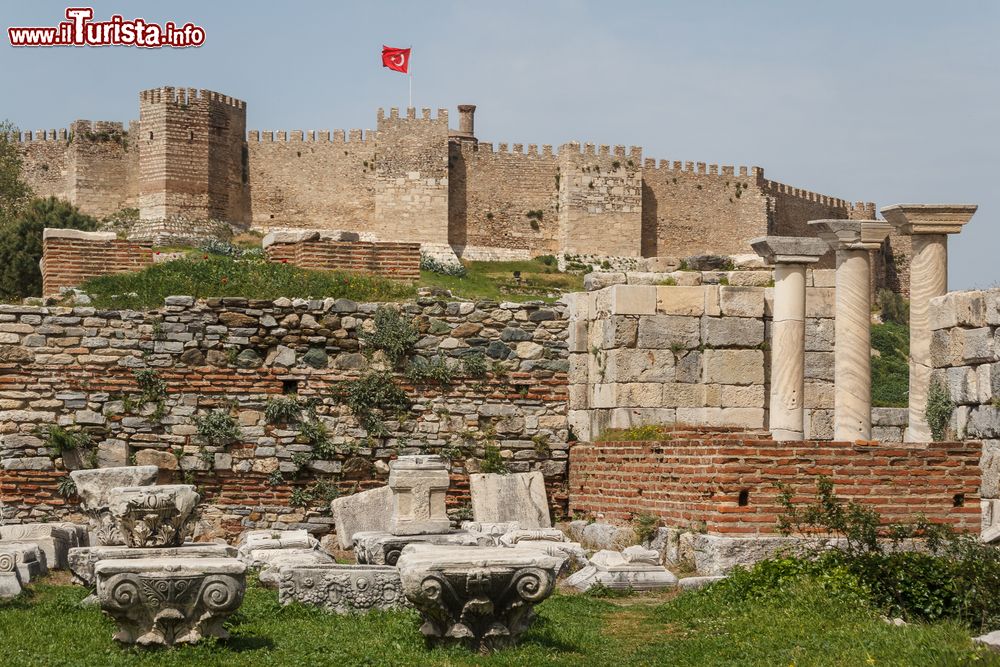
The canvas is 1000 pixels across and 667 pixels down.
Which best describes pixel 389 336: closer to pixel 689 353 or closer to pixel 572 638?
pixel 689 353

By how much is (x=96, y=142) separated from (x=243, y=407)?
42.9 meters

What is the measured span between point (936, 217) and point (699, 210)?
47.6 metres

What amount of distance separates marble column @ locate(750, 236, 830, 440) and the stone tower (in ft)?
135

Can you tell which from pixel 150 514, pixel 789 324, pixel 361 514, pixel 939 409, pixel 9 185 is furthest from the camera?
pixel 9 185

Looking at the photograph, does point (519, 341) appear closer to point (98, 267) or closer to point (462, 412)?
point (462, 412)

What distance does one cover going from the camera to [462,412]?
17.5 metres

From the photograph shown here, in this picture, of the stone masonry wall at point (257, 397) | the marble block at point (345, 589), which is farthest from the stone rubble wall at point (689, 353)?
the marble block at point (345, 589)

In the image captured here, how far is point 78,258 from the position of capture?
70.6ft

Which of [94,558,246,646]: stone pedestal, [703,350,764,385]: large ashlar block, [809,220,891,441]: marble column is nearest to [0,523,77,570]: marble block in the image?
[94,558,246,646]: stone pedestal

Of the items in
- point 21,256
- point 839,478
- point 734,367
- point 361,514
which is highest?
point 21,256

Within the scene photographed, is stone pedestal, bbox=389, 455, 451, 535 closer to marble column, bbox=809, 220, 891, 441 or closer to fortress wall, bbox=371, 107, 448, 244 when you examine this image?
marble column, bbox=809, 220, 891, 441

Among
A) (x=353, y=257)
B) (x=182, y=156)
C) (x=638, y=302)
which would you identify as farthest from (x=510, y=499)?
(x=182, y=156)

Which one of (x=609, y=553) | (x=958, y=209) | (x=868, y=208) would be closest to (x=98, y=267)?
(x=609, y=553)

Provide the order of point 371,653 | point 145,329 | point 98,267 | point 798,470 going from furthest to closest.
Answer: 1. point 98,267
2. point 145,329
3. point 798,470
4. point 371,653
